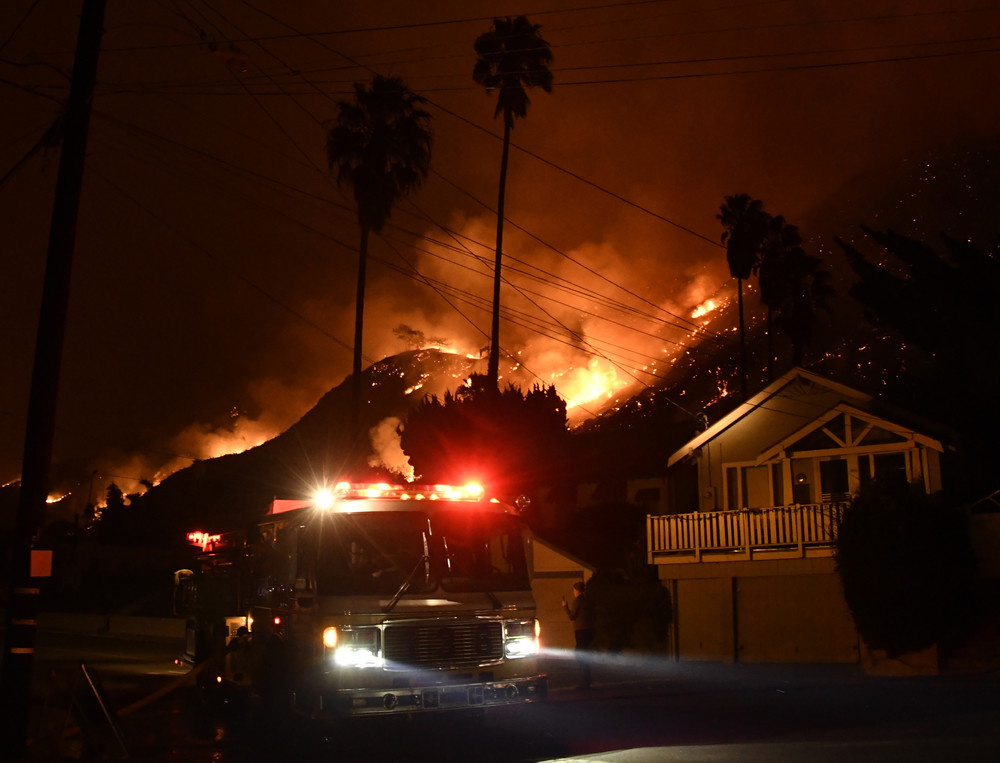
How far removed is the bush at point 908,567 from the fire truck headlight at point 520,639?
A: 40.4ft

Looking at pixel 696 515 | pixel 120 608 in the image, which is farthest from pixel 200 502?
pixel 696 515

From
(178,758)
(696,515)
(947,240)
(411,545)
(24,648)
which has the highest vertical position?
(947,240)

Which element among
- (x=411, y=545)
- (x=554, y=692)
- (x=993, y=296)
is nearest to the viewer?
(x=411, y=545)

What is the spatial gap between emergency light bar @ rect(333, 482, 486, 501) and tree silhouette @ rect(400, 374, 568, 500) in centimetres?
2802

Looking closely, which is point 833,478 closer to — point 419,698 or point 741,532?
point 741,532

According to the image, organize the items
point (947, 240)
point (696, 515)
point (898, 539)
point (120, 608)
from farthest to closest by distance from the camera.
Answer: point (120, 608)
point (947, 240)
point (696, 515)
point (898, 539)

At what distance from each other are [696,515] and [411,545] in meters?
17.9

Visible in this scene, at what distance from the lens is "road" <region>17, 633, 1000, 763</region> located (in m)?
9.83

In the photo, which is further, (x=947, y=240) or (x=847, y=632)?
(x=947, y=240)

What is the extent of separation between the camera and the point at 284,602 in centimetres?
1141

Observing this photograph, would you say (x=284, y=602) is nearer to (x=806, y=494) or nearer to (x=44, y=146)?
(x=44, y=146)

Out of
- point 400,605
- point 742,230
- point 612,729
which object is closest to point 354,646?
point 400,605

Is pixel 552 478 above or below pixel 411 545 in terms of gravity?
above

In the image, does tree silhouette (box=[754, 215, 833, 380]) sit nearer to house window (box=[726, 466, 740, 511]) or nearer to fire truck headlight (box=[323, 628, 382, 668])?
house window (box=[726, 466, 740, 511])
